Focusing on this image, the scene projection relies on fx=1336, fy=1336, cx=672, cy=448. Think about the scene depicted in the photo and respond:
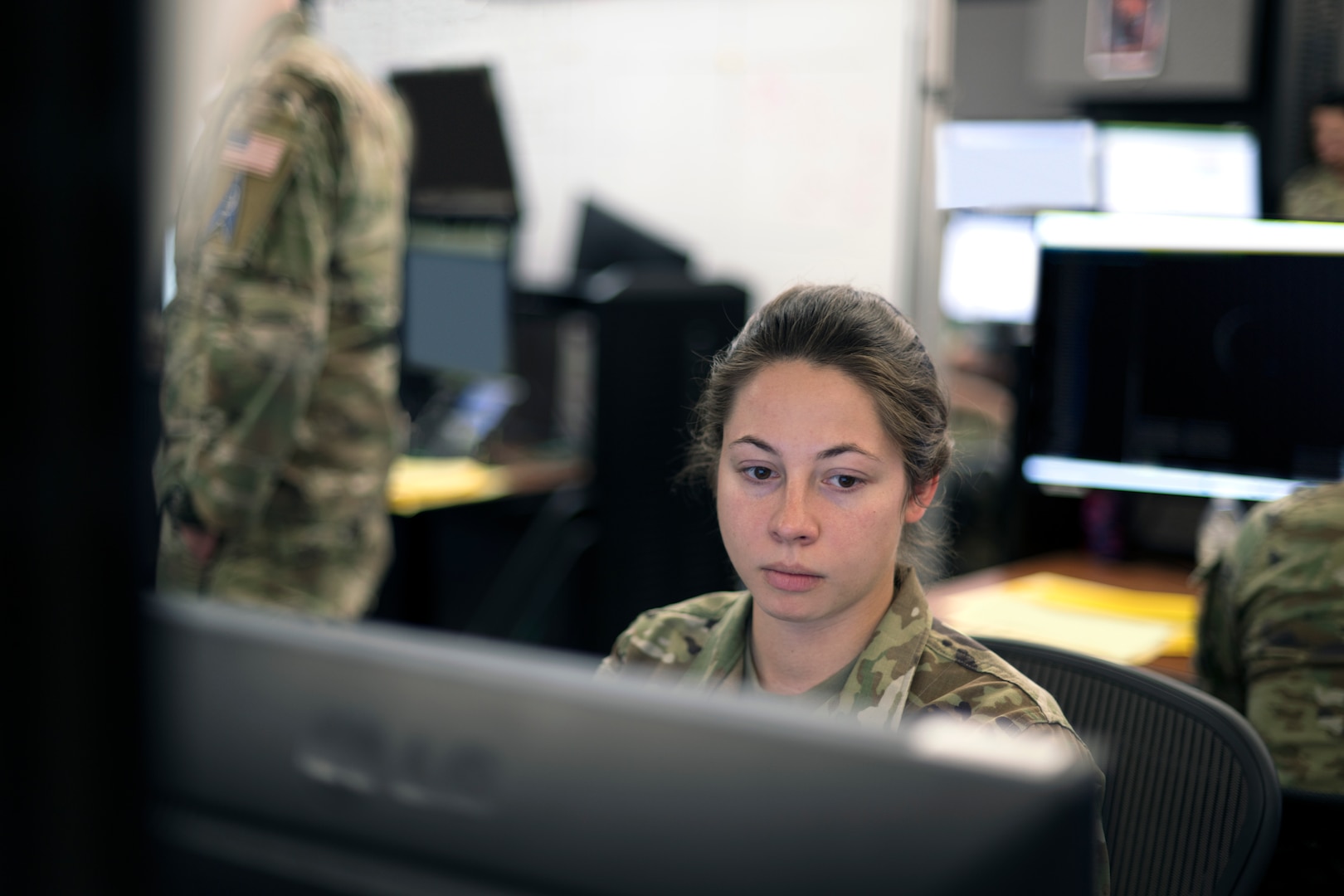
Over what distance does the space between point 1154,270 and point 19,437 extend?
6.09ft

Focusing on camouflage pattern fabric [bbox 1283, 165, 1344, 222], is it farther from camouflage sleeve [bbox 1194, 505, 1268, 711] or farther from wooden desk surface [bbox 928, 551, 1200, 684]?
camouflage sleeve [bbox 1194, 505, 1268, 711]

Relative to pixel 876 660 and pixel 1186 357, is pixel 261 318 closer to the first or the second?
pixel 876 660

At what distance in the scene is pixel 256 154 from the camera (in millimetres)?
1748

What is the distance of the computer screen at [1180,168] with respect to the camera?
3264 mm

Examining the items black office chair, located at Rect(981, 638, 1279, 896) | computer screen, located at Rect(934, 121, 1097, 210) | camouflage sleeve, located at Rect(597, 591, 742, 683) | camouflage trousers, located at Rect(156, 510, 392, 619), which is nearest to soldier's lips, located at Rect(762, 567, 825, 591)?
camouflage sleeve, located at Rect(597, 591, 742, 683)

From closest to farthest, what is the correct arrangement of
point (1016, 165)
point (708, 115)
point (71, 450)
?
point (71, 450) < point (708, 115) < point (1016, 165)

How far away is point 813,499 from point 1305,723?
26.3 inches

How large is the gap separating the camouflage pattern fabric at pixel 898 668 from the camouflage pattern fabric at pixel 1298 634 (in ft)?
1.48

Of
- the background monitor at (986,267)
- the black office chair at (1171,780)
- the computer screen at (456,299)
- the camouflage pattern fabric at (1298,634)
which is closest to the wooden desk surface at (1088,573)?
the camouflage pattern fabric at (1298,634)

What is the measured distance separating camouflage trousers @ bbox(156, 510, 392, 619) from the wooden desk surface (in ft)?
2.80

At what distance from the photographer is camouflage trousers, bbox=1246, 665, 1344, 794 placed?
135 centimetres

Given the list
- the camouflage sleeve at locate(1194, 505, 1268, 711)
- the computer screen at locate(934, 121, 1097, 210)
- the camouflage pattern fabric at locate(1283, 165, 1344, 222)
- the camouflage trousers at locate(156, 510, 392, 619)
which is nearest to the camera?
the camouflage sleeve at locate(1194, 505, 1268, 711)

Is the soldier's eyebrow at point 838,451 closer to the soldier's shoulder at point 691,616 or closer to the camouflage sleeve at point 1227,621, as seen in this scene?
the soldier's shoulder at point 691,616

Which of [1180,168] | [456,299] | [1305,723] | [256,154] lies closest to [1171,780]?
[1305,723]
